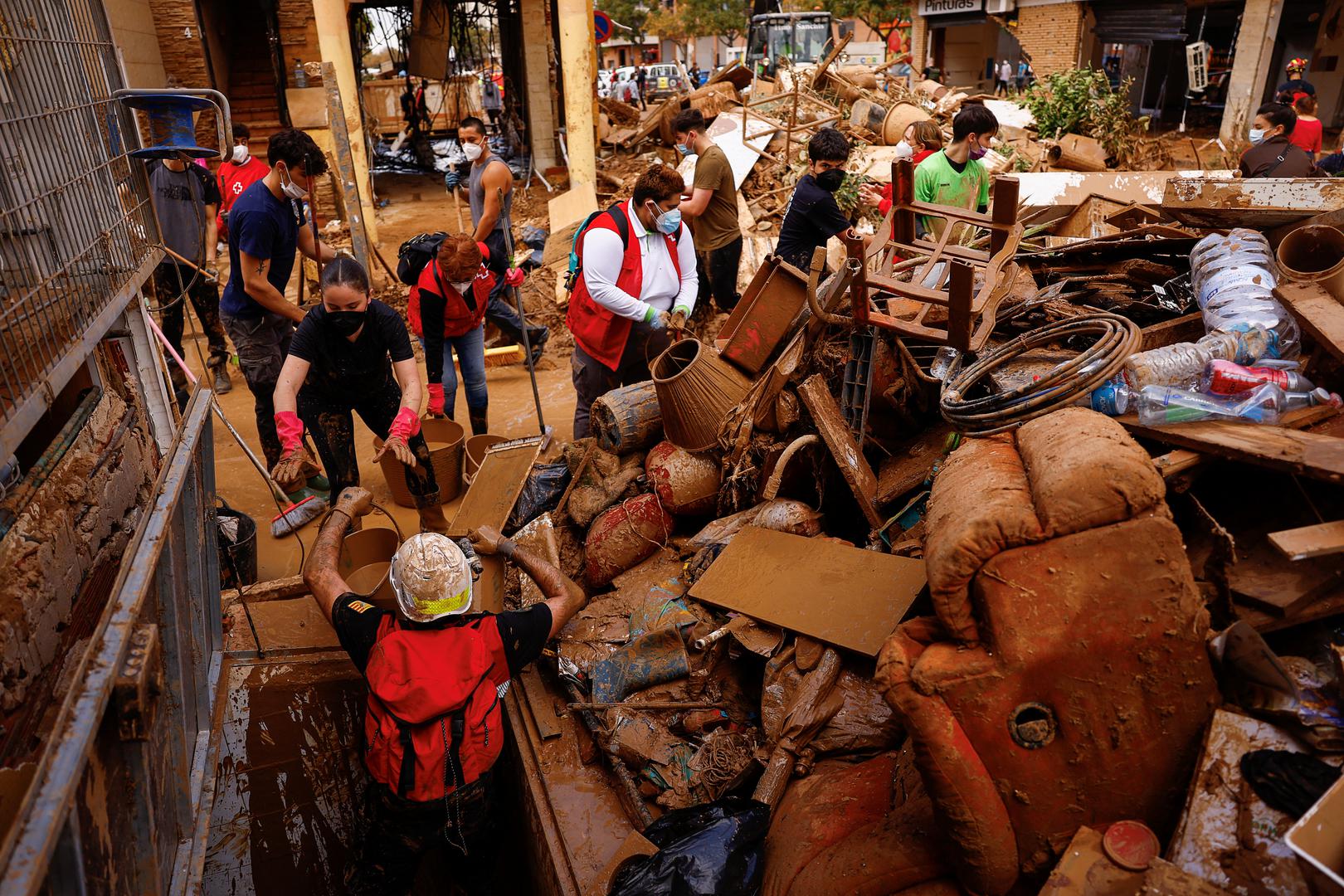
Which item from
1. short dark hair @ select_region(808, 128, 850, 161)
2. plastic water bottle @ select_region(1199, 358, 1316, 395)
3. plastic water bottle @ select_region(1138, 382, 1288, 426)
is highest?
short dark hair @ select_region(808, 128, 850, 161)

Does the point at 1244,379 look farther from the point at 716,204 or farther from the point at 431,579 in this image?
the point at 716,204

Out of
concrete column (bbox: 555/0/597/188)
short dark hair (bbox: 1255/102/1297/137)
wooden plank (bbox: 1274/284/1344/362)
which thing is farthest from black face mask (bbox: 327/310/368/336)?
concrete column (bbox: 555/0/597/188)

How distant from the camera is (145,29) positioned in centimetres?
1094

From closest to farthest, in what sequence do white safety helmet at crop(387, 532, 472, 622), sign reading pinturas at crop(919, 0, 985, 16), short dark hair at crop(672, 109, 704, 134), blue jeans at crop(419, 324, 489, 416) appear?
Result: 1. white safety helmet at crop(387, 532, 472, 622)
2. blue jeans at crop(419, 324, 489, 416)
3. short dark hair at crop(672, 109, 704, 134)
4. sign reading pinturas at crop(919, 0, 985, 16)

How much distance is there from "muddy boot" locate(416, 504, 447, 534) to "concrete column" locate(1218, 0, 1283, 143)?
1643 centimetres

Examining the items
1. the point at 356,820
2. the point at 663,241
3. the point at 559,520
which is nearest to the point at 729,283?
the point at 663,241

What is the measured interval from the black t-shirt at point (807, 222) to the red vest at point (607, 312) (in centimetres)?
85

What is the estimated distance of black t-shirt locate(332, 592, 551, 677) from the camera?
9.52 ft

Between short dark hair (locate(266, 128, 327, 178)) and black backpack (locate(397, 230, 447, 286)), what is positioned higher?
short dark hair (locate(266, 128, 327, 178))

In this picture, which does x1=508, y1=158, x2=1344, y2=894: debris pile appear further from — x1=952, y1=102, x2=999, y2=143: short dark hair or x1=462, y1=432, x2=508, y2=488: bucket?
x1=952, y1=102, x2=999, y2=143: short dark hair

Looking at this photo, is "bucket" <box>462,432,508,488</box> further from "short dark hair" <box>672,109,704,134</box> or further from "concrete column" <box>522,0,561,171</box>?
"concrete column" <box>522,0,561,171</box>

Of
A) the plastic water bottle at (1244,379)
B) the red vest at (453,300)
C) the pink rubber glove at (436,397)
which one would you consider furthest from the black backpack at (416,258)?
the plastic water bottle at (1244,379)

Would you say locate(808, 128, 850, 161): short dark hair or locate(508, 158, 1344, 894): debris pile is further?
locate(808, 128, 850, 161): short dark hair

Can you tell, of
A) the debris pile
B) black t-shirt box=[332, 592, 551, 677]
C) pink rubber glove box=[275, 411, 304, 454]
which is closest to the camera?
the debris pile
